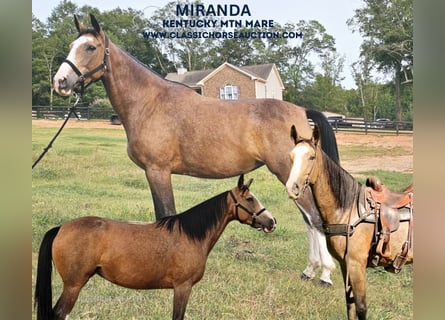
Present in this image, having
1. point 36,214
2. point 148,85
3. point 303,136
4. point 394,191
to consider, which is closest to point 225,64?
point 148,85

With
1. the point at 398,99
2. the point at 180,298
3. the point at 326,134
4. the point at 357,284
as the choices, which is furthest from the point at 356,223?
the point at 180,298

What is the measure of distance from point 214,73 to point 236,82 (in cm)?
19

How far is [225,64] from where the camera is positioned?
3.46 metres

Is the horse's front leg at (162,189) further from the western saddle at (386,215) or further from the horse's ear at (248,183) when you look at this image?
the western saddle at (386,215)

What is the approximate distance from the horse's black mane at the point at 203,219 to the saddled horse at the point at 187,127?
0.28m

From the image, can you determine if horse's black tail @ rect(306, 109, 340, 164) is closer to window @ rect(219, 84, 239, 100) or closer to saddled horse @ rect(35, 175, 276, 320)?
window @ rect(219, 84, 239, 100)

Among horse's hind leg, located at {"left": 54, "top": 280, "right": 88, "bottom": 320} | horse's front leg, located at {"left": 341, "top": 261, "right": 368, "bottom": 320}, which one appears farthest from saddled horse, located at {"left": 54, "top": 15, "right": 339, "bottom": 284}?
horse's hind leg, located at {"left": 54, "top": 280, "right": 88, "bottom": 320}

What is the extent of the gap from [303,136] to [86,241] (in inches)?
69.9

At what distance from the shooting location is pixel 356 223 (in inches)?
123

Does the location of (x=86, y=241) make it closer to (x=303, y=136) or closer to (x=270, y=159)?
(x=270, y=159)

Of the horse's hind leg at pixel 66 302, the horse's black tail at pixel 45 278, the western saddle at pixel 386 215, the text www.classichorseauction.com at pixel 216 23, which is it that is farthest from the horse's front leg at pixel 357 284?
the horse's black tail at pixel 45 278

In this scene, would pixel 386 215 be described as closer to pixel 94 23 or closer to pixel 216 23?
pixel 216 23

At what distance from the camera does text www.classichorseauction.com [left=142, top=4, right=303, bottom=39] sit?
334 cm

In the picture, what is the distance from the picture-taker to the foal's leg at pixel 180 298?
3.13m
